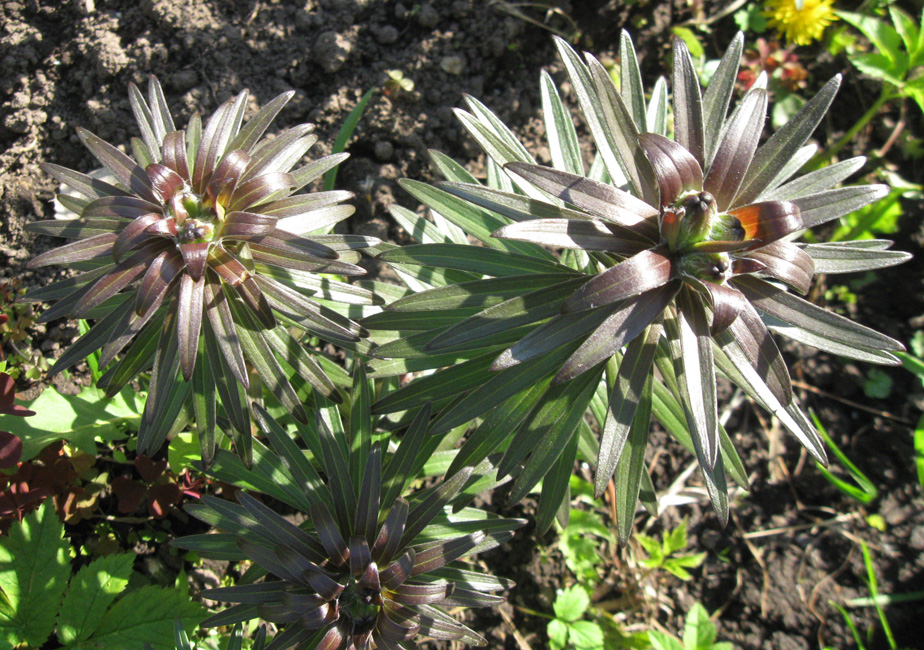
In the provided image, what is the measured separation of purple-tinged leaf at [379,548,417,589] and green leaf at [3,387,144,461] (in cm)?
137

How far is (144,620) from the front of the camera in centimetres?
212

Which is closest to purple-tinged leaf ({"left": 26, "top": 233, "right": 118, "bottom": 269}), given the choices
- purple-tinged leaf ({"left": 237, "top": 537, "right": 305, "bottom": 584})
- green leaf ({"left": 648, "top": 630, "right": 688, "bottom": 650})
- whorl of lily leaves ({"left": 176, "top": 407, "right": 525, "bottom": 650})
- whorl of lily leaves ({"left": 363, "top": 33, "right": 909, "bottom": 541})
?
whorl of lily leaves ({"left": 176, "top": 407, "right": 525, "bottom": 650})

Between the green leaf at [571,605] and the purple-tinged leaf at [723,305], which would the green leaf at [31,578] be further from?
the purple-tinged leaf at [723,305]

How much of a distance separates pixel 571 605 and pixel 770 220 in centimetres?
201

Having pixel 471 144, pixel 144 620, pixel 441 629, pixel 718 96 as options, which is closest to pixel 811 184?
pixel 718 96

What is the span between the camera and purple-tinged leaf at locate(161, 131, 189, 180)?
5.40 feet

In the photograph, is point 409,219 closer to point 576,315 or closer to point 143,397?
point 576,315

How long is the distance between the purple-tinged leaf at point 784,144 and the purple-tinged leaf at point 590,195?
0.34 metres

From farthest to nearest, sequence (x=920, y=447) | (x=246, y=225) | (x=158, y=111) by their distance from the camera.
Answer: (x=920, y=447) < (x=158, y=111) < (x=246, y=225)

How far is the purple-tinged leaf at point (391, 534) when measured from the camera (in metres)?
1.67

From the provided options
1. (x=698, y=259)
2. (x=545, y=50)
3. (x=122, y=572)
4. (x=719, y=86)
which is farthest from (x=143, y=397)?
(x=545, y=50)

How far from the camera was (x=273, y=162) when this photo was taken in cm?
185

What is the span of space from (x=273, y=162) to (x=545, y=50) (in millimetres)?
2248

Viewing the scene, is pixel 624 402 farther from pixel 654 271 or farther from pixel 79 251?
pixel 79 251
